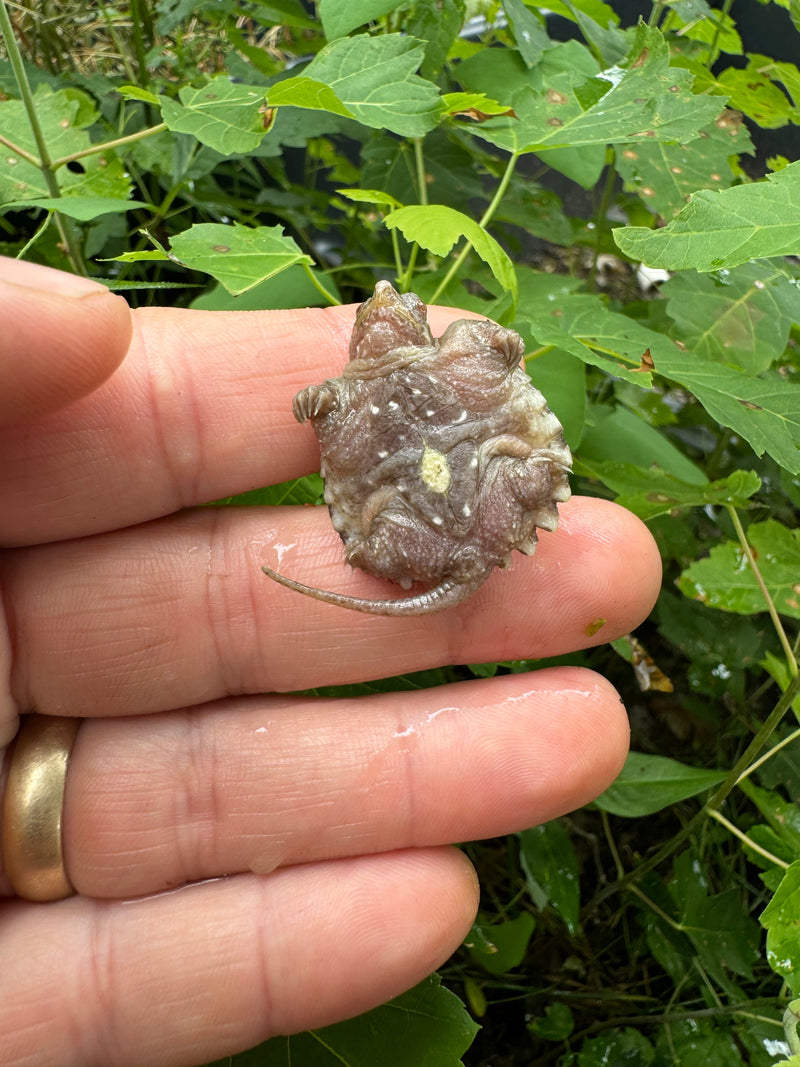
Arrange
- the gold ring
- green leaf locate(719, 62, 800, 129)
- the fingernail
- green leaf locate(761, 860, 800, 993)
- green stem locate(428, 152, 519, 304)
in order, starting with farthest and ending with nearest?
green leaf locate(719, 62, 800, 129), green stem locate(428, 152, 519, 304), the gold ring, green leaf locate(761, 860, 800, 993), the fingernail

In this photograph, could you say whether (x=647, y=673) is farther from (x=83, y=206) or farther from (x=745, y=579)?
(x=83, y=206)

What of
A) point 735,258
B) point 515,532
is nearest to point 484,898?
point 515,532

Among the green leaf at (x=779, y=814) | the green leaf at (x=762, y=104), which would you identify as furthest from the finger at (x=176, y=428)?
the green leaf at (x=779, y=814)

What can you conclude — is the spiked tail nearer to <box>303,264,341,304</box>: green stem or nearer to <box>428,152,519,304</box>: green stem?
<box>303,264,341,304</box>: green stem

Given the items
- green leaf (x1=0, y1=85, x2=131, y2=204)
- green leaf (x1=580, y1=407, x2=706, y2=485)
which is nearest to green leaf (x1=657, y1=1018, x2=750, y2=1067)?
green leaf (x1=580, y1=407, x2=706, y2=485)

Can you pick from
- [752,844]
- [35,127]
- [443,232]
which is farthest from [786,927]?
[35,127]

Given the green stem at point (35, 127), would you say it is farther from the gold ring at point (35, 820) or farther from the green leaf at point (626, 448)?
the green leaf at point (626, 448)
